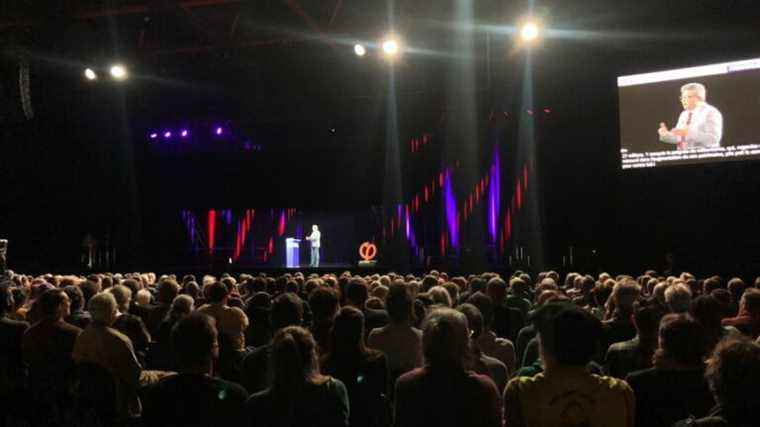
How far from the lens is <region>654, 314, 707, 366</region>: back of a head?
2.72 metres

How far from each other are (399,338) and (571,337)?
69.0 inches

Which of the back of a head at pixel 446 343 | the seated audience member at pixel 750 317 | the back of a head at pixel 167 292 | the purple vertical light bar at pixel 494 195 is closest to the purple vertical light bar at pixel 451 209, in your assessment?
the purple vertical light bar at pixel 494 195

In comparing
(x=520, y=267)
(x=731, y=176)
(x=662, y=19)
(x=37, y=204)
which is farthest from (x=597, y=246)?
(x=37, y=204)

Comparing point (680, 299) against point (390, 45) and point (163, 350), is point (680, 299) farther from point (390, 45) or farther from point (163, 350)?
point (390, 45)

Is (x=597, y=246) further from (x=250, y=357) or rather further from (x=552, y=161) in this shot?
(x=250, y=357)

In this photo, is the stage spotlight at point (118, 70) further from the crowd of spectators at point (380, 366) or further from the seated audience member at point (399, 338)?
the seated audience member at point (399, 338)

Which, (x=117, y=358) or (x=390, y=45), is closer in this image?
(x=117, y=358)

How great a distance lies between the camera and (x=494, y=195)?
17.2 metres

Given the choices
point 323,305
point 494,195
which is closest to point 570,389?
point 323,305

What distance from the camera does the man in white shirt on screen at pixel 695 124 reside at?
1254cm

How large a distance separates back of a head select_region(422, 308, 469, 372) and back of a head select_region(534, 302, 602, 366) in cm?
36

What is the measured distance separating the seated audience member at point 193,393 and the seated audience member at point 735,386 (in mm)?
1651

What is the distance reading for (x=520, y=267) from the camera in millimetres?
14922

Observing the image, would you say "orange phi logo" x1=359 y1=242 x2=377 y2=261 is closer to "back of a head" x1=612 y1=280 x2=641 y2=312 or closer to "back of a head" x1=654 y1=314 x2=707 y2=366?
"back of a head" x1=612 y1=280 x2=641 y2=312
